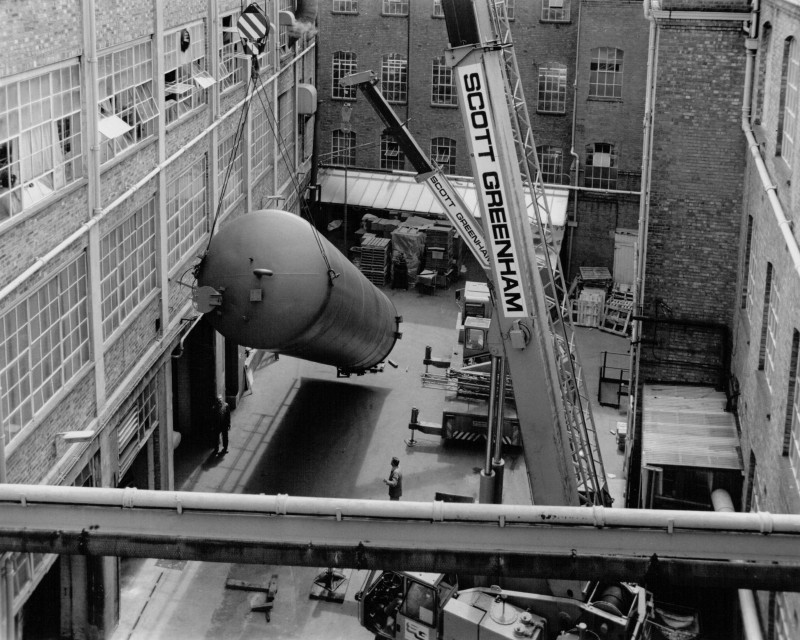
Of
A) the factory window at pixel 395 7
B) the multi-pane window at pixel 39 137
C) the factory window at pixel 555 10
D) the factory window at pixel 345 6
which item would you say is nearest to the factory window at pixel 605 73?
the factory window at pixel 555 10

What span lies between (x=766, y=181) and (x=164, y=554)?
10054 millimetres

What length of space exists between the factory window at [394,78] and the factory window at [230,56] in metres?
12.4

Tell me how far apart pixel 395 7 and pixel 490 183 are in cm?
2428

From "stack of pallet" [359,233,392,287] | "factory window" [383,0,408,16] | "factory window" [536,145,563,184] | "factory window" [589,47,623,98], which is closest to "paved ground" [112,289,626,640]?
"stack of pallet" [359,233,392,287]

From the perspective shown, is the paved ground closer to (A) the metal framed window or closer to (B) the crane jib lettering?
(A) the metal framed window

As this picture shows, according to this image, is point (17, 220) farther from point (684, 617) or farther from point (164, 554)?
point (684, 617)

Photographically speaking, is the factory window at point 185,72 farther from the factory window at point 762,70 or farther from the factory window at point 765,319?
the factory window at point 765,319

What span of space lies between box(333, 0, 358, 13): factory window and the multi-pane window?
2335 centimetres

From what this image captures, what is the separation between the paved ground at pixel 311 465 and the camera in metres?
18.4

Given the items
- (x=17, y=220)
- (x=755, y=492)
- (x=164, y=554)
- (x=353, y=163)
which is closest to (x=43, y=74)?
(x=17, y=220)

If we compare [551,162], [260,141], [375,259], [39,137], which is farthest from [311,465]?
[551,162]

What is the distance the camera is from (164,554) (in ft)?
34.4

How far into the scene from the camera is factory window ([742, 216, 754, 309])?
760 inches

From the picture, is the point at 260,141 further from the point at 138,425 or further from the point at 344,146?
the point at 138,425
